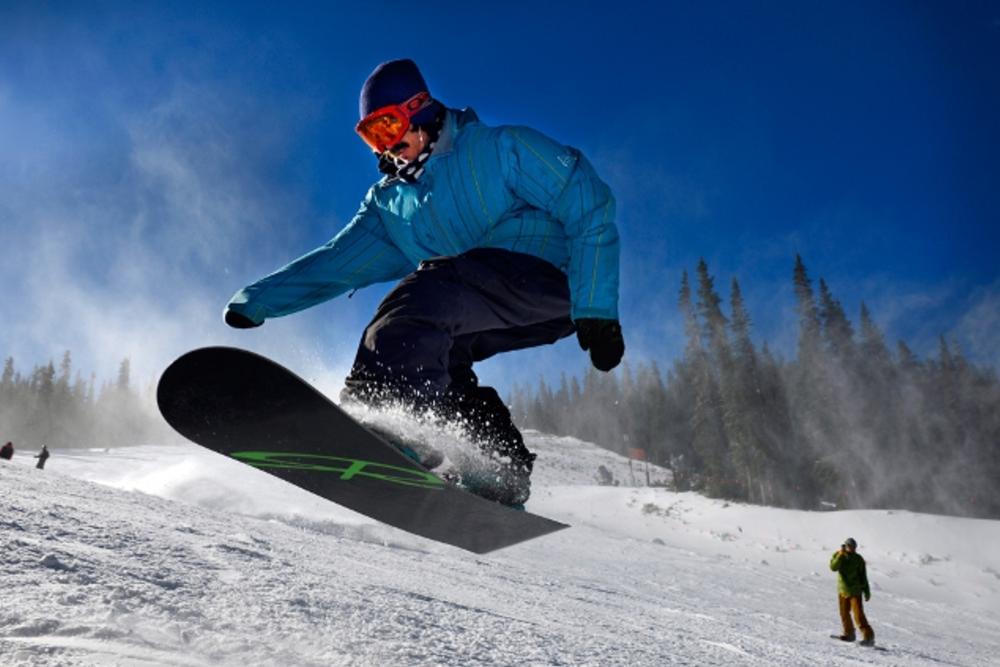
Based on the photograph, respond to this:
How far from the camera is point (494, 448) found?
9.71ft

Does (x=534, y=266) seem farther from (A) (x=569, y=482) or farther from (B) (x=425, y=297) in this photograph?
(A) (x=569, y=482)

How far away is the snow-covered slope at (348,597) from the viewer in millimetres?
1716

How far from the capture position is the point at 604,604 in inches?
257

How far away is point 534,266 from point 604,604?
4.91m

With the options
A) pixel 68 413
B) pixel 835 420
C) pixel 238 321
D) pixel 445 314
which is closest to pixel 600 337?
pixel 445 314

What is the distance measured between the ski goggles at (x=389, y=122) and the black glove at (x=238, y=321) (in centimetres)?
101

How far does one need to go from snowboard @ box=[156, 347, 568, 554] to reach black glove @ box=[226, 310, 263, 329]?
503 millimetres

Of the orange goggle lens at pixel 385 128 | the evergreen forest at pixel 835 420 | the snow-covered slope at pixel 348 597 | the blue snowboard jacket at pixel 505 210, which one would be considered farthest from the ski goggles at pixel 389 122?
the evergreen forest at pixel 835 420

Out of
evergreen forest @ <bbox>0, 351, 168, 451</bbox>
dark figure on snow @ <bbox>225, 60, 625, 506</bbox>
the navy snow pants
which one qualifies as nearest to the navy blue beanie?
dark figure on snow @ <bbox>225, 60, 625, 506</bbox>

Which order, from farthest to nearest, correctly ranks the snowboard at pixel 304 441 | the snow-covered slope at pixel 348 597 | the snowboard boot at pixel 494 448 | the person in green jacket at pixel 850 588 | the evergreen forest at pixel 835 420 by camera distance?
the evergreen forest at pixel 835 420 → the person in green jacket at pixel 850 588 → the snowboard boot at pixel 494 448 → the snowboard at pixel 304 441 → the snow-covered slope at pixel 348 597

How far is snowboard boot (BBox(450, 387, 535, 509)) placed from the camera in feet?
9.35

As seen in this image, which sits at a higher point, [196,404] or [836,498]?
[836,498]

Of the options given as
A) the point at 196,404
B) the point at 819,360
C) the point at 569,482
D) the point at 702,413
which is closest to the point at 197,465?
the point at 196,404

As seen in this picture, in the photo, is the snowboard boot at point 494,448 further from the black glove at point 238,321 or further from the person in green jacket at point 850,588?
the person in green jacket at point 850,588
